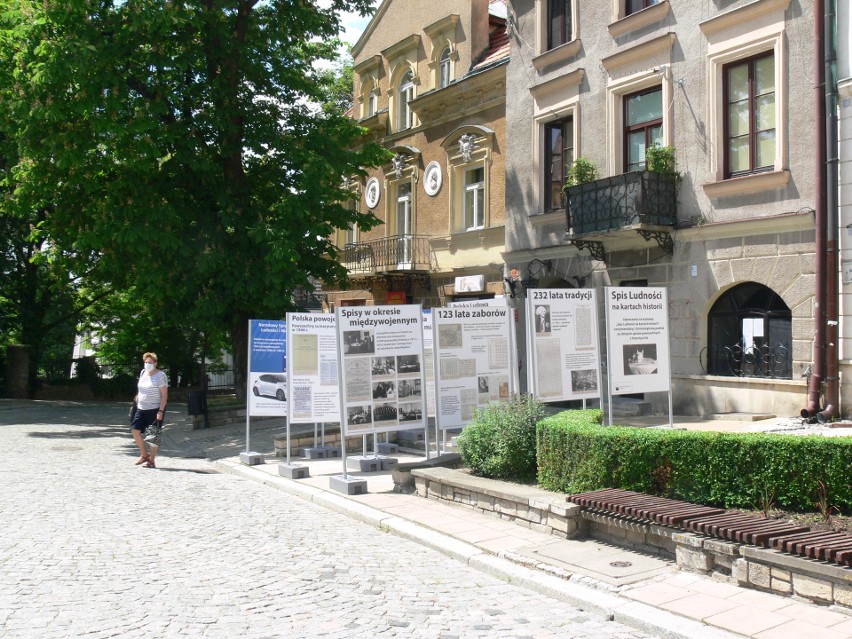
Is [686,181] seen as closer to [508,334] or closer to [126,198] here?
[508,334]

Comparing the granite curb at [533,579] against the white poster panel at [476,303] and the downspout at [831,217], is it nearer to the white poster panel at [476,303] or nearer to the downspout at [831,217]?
the white poster panel at [476,303]

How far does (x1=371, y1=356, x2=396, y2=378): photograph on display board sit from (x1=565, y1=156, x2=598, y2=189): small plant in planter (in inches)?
324

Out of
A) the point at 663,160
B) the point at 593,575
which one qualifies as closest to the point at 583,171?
the point at 663,160

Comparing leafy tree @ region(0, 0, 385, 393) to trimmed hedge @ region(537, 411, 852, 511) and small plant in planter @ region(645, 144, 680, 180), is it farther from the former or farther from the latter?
trimmed hedge @ region(537, 411, 852, 511)

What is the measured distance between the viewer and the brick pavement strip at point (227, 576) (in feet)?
17.7

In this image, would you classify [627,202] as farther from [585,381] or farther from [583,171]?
[585,381]

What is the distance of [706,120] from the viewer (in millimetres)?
15234

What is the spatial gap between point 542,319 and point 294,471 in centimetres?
420

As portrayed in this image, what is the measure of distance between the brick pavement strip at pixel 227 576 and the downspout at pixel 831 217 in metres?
8.53

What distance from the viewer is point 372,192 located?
2692 cm

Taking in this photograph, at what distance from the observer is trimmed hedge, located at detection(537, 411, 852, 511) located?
6652 mm

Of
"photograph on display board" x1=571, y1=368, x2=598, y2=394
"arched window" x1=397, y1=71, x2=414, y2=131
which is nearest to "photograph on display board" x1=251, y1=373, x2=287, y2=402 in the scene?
"photograph on display board" x1=571, y1=368, x2=598, y2=394

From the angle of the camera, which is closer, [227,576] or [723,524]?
[723,524]

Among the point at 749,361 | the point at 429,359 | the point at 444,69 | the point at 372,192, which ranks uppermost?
the point at 444,69
